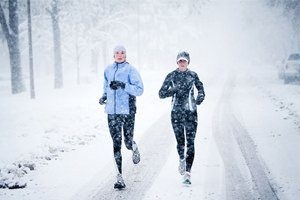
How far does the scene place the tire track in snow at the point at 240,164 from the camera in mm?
6484

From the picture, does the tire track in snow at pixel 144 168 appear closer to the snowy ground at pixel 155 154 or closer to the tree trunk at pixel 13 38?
the snowy ground at pixel 155 154

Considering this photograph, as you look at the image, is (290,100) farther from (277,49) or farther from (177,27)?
(277,49)

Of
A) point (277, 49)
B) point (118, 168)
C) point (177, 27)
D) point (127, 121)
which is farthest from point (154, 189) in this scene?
point (277, 49)

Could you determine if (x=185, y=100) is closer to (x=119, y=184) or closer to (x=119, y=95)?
(x=119, y=95)

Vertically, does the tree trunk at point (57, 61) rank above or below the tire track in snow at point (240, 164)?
above

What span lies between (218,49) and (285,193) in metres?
121

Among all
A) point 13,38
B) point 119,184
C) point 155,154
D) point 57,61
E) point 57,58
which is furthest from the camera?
point 57,58

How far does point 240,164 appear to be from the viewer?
8.16m

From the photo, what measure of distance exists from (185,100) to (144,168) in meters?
2.06

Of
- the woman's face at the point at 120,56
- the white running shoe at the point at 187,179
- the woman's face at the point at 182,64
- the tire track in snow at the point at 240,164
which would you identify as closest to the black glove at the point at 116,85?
the woman's face at the point at 120,56

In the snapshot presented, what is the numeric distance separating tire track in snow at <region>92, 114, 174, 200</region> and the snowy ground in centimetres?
2

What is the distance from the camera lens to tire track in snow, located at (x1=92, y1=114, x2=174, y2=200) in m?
6.64

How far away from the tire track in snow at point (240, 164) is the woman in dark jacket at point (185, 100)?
3.06 feet

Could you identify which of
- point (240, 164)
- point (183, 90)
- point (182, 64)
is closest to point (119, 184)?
point (183, 90)
